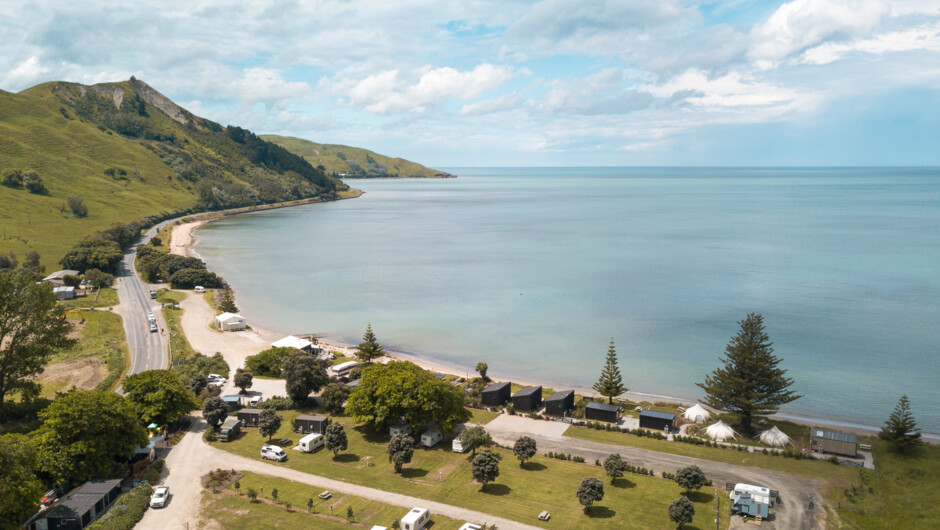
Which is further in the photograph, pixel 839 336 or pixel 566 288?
pixel 566 288

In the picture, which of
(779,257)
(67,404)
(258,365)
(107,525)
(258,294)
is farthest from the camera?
(779,257)

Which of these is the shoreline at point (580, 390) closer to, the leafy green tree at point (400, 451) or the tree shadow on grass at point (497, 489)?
the tree shadow on grass at point (497, 489)

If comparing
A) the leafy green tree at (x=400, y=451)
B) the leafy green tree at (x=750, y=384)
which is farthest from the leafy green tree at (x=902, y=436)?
the leafy green tree at (x=400, y=451)

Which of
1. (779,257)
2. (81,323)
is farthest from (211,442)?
(779,257)

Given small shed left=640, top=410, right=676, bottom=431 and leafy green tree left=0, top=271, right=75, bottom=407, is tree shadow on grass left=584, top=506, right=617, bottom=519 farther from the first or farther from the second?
leafy green tree left=0, top=271, right=75, bottom=407

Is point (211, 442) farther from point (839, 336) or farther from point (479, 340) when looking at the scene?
point (839, 336)

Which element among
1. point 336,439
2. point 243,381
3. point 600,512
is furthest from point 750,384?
point 243,381

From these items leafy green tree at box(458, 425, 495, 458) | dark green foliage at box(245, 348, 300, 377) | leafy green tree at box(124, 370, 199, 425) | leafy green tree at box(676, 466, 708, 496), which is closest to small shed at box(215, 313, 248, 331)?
dark green foliage at box(245, 348, 300, 377)
